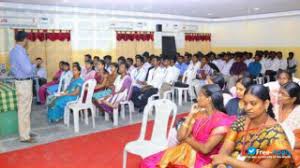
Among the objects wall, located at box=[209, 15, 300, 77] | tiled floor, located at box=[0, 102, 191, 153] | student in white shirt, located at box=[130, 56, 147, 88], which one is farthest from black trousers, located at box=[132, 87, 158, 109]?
wall, located at box=[209, 15, 300, 77]

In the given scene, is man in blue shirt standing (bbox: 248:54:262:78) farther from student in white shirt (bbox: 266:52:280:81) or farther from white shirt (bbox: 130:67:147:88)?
white shirt (bbox: 130:67:147:88)

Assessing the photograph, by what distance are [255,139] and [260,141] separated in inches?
1.8

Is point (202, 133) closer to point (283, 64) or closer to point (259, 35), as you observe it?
point (283, 64)

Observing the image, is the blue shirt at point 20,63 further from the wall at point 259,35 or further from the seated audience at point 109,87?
the wall at point 259,35

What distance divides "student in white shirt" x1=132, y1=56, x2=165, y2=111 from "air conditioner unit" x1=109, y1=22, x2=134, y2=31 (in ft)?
10.3

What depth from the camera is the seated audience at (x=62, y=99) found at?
5.40m

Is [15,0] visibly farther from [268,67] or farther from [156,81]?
[268,67]

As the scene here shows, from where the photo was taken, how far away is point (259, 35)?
1166cm

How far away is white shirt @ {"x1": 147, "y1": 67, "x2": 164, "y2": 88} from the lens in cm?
655

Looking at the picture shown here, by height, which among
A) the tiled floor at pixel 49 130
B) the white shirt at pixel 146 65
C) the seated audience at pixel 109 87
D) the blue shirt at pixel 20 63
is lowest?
the tiled floor at pixel 49 130

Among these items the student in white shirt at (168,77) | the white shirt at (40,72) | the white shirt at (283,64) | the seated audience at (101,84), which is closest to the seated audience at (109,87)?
the seated audience at (101,84)

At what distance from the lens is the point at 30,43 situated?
7.95 metres

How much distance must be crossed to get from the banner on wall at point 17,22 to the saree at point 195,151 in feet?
21.9

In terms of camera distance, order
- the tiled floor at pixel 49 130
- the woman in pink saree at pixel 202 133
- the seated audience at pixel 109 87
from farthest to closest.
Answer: the seated audience at pixel 109 87 → the tiled floor at pixel 49 130 → the woman in pink saree at pixel 202 133
